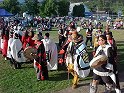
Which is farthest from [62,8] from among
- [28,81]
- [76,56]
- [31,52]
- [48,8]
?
[76,56]

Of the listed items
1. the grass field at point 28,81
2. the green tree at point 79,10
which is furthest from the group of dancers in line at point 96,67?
the green tree at point 79,10

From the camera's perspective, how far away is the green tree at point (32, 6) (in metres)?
57.7

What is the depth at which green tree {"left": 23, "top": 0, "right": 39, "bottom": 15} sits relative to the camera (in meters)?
57.7

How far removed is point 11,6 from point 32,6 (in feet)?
13.6

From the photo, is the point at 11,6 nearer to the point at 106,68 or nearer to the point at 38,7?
the point at 38,7

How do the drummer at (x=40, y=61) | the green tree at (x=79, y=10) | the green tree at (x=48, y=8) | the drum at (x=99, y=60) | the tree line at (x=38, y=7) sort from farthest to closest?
1. the green tree at (x=79, y=10)
2. the green tree at (x=48, y=8)
3. the tree line at (x=38, y=7)
4. the drummer at (x=40, y=61)
5. the drum at (x=99, y=60)

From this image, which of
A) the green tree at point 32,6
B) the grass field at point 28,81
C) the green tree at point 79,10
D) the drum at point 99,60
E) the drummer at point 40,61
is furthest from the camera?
the green tree at point 79,10

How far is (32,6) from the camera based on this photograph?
58.9 meters

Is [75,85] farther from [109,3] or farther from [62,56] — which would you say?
[109,3]

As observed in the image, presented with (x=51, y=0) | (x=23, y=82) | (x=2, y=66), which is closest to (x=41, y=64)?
(x=23, y=82)

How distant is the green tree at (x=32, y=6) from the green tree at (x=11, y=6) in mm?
1705

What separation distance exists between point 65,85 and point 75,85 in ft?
1.48

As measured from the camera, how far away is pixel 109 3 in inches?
4916

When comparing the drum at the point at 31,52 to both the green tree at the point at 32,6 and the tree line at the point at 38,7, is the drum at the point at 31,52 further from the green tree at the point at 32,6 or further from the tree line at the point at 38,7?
the green tree at the point at 32,6
